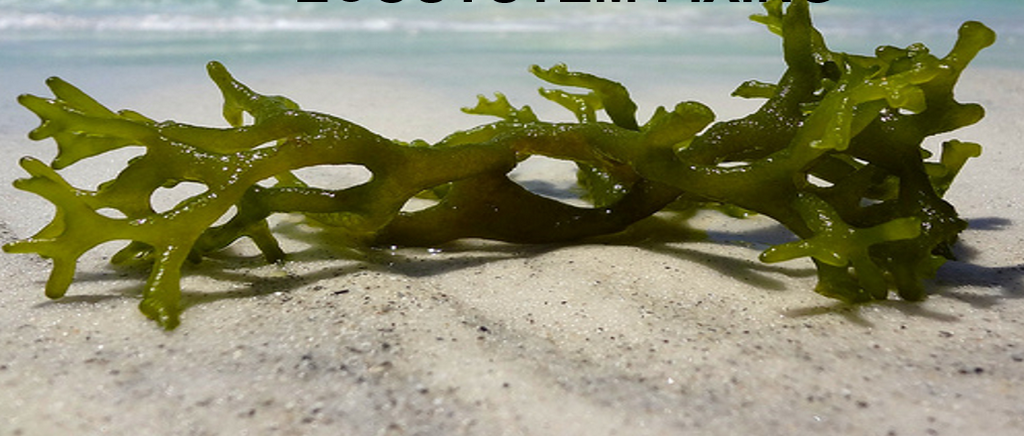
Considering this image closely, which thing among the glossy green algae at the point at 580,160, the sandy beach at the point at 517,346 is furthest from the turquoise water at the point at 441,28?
the sandy beach at the point at 517,346

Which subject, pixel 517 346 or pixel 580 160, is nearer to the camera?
pixel 517 346

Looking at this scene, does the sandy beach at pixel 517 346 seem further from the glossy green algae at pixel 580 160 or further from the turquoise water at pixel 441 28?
the turquoise water at pixel 441 28

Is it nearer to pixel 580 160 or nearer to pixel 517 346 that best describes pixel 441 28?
pixel 580 160

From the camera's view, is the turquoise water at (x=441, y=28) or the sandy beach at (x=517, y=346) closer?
the sandy beach at (x=517, y=346)

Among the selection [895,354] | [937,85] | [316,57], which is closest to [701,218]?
[937,85]

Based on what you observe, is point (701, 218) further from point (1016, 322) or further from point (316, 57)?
point (316, 57)

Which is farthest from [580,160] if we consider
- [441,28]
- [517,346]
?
[441,28]
